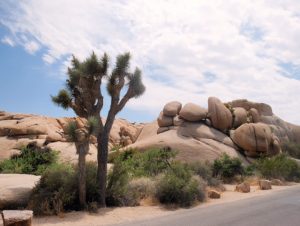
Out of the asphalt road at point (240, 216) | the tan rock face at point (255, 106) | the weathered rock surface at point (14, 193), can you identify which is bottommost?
the asphalt road at point (240, 216)

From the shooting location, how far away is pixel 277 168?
77.8ft

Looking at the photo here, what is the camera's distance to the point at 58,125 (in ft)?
105

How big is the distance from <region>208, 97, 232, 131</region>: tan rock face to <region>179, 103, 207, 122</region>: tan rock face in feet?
1.89

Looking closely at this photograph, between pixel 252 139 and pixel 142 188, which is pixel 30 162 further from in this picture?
pixel 252 139

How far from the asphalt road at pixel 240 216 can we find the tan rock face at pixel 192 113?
48.6ft

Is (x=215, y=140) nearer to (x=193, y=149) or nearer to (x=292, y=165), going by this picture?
(x=193, y=149)

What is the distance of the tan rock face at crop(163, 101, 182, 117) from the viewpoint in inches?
1125

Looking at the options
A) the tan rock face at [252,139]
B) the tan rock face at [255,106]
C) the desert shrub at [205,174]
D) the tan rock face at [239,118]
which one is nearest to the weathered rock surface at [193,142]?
the tan rock face at [252,139]

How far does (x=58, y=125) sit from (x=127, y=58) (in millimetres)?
20054

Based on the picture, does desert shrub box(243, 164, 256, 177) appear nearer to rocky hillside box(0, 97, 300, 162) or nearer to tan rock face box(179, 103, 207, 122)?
rocky hillside box(0, 97, 300, 162)

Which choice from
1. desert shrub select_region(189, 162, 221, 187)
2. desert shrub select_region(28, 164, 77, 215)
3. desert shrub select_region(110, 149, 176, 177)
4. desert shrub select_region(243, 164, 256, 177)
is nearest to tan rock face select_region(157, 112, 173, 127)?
desert shrub select_region(110, 149, 176, 177)

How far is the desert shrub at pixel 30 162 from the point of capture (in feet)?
60.6

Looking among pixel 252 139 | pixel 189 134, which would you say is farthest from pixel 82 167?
pixel 252 139

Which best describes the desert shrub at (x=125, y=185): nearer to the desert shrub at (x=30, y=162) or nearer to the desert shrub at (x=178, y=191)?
the desert shrub at (x=178, y=191)
